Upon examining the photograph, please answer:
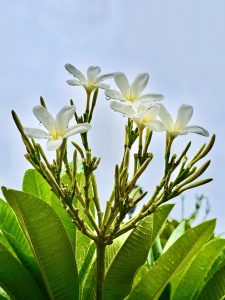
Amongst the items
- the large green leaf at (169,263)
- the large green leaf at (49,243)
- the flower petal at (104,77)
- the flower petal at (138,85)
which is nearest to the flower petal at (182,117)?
the flower petal at (138,85)

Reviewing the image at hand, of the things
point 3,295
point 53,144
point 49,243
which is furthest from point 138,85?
point 3,295

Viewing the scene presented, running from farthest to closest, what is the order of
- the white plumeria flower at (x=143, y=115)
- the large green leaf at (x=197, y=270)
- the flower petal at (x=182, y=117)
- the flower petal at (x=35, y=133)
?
the large green leaf at (x=197, y=270) < the flower petal at (x=182, y=117) < the white plumeria flower at (x=143, y=115) < the flower petal at (x=35, y=133)

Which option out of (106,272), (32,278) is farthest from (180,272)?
(32,278)

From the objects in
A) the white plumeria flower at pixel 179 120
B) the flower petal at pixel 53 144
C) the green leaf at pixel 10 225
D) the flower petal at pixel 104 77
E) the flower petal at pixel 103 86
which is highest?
the flower petal at pixel 104 77

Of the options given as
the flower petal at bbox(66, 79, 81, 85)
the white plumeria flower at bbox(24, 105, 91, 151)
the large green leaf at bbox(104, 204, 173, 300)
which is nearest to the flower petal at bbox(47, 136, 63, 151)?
the white plumeria flower at bbox(24, 105, 91, 151)

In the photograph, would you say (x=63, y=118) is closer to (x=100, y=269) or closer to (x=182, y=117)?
(x=182, y=117)

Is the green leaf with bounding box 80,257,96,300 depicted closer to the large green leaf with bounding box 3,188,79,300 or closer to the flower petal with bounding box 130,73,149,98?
the large green leaf with bounding box 3,188,79,300

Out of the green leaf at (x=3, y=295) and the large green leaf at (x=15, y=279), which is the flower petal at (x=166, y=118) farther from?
the green leaf at (x=3, y=295)
